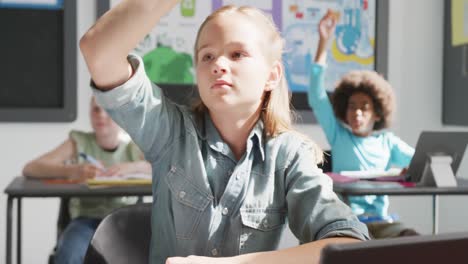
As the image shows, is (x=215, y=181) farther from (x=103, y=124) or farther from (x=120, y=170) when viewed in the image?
(x=103, y=124)

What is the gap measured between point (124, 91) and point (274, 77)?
32cm

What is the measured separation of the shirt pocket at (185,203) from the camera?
3.68ft

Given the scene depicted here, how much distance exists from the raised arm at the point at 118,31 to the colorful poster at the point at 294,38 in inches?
122

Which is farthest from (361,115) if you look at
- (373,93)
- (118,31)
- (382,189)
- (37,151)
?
(118,31)

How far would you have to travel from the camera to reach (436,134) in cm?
280

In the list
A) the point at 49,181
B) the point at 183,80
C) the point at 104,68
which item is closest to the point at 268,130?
the point at 104,68

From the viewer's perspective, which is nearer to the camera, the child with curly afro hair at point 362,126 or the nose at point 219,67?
the nose at point 219,67

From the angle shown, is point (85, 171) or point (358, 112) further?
point (358, 112)

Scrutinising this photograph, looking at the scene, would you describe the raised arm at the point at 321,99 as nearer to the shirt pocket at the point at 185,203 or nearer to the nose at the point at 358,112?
the nose at the point at 358,112

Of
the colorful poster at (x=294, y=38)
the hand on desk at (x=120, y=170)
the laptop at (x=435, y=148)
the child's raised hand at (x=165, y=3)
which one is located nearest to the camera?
the child's raised hand at (x=165, y=3)

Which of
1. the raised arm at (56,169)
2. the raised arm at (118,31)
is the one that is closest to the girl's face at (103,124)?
the raised arm at (56,169)

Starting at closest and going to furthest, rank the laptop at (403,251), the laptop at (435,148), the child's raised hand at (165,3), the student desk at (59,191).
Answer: the laptop at (403,251), the child's raised hand at (165,3), the student desk at (59,191), the laptop at (435,148)

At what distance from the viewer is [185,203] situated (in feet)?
3.71

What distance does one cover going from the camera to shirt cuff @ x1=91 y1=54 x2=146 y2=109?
1016 mm
